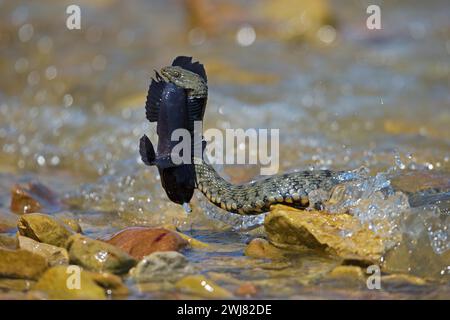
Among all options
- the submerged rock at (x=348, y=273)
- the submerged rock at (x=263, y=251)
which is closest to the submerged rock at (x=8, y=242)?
the submerged rock at (x=263, y=251)

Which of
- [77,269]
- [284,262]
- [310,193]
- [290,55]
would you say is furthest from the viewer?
[290,55]

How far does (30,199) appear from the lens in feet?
18.4

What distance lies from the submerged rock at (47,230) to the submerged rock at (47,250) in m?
0.05

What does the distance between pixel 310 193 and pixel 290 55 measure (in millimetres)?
6460

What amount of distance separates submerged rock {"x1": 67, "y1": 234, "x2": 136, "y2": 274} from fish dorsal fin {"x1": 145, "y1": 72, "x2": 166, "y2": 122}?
2.45 feet

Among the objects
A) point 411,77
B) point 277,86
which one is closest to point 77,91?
point 277,86

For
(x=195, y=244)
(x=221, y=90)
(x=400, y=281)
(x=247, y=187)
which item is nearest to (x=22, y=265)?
(x=195, y=244)

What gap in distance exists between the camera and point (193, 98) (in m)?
4.31

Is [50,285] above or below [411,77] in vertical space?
below

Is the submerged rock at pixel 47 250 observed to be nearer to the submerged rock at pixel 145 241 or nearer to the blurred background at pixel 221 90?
the submerged rock at pixel 145 241

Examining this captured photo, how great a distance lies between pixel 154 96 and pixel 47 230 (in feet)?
2.88

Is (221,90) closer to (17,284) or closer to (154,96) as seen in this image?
(154,96)

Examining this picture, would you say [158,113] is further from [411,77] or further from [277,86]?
[411,77]

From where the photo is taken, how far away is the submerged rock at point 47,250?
407 cm
